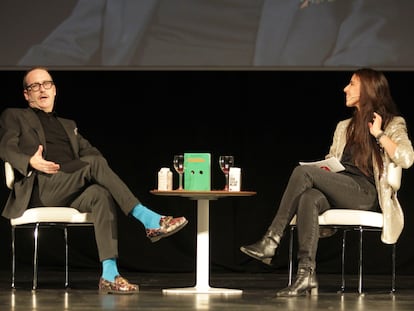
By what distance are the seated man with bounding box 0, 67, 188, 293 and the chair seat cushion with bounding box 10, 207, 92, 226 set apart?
1.4 inches

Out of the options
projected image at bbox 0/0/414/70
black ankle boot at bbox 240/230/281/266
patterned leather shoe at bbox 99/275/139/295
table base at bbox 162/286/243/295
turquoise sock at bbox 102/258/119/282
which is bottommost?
table base at bbox 162/286/243/295

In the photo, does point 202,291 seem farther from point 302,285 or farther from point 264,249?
point 302,285

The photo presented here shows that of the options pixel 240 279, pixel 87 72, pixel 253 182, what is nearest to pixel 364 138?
pixel 240 279

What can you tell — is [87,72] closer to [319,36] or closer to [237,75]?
[237,75]

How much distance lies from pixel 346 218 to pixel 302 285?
1.63ft

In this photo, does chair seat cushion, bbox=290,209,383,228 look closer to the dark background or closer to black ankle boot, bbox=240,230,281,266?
black ankle boot, bbox=240,230,281,266

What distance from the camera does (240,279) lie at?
18.1 feet

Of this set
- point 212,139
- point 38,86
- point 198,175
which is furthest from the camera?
point 212,139

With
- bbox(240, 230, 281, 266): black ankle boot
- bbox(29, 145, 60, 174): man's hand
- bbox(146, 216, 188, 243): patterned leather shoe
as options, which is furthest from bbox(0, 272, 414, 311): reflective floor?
bbox(29, 145, 60, 174): man's hand

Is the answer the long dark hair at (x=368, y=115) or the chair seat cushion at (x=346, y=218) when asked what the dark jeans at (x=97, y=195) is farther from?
the long dark hair at (x=368, y=115)

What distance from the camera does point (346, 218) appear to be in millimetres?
4406

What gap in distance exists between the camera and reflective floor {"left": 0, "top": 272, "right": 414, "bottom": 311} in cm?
363

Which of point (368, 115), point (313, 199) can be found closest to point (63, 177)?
point (313, 199)

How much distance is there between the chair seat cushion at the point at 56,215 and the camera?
4.49m
